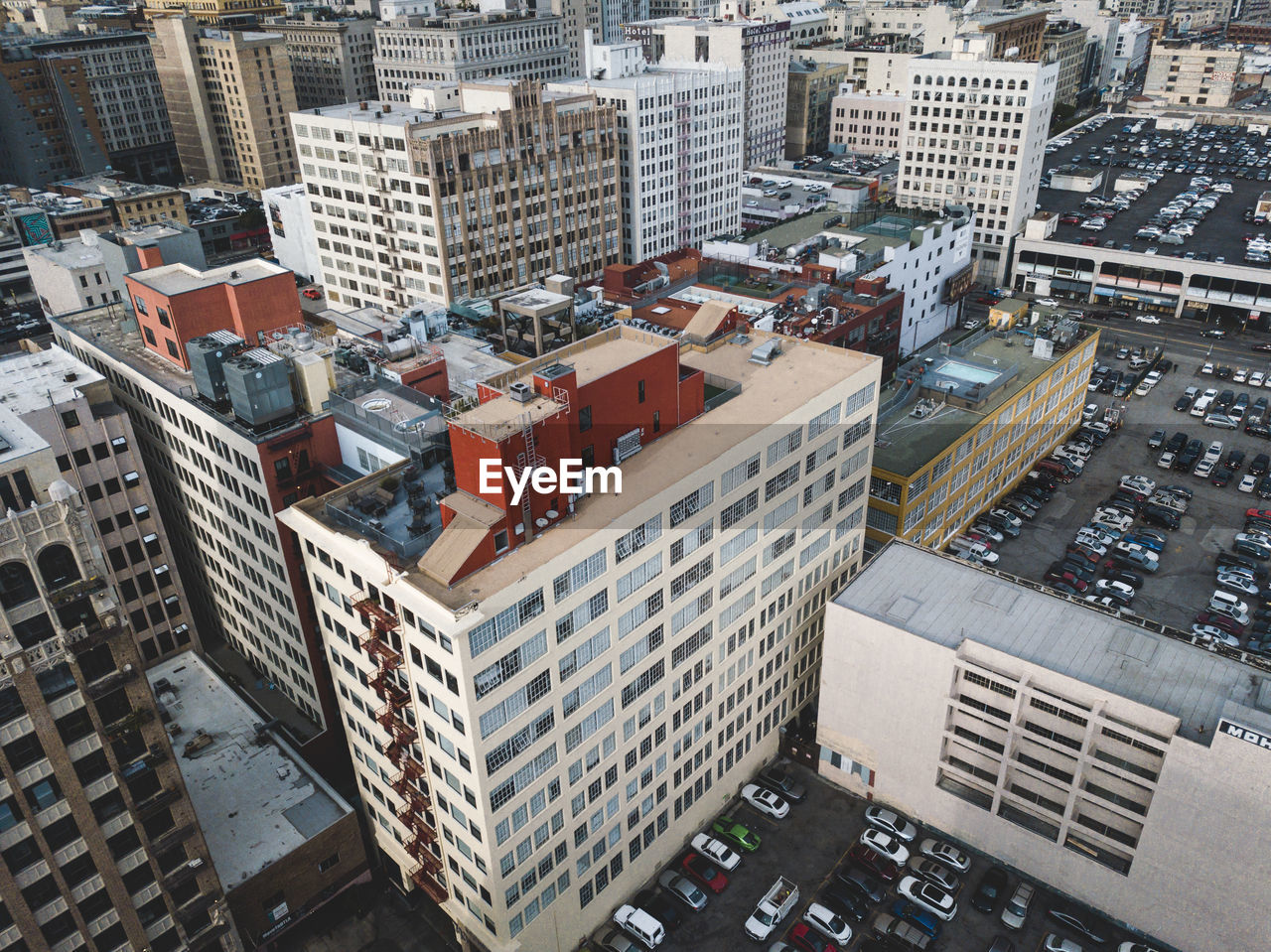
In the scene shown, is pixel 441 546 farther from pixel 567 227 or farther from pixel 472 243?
pixel 567 227

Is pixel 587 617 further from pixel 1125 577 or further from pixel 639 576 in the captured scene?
pixel 1125 577

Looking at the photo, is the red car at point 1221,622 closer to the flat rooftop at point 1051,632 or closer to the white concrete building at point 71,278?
the flat rooftop at point 1051,632

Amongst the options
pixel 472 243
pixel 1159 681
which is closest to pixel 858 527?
pixel 1159 681

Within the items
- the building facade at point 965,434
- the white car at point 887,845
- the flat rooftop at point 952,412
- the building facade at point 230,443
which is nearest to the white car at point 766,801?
the white car at point 887,845

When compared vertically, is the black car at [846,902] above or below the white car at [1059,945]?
below

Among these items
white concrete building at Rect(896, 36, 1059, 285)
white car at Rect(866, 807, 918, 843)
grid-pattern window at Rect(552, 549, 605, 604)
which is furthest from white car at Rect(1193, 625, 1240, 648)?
white concrete building at Rect(896, 36, 1059, 285)

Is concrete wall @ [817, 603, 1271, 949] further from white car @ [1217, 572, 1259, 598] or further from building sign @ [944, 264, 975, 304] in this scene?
building sign @ [944, 264, 975, 304]
